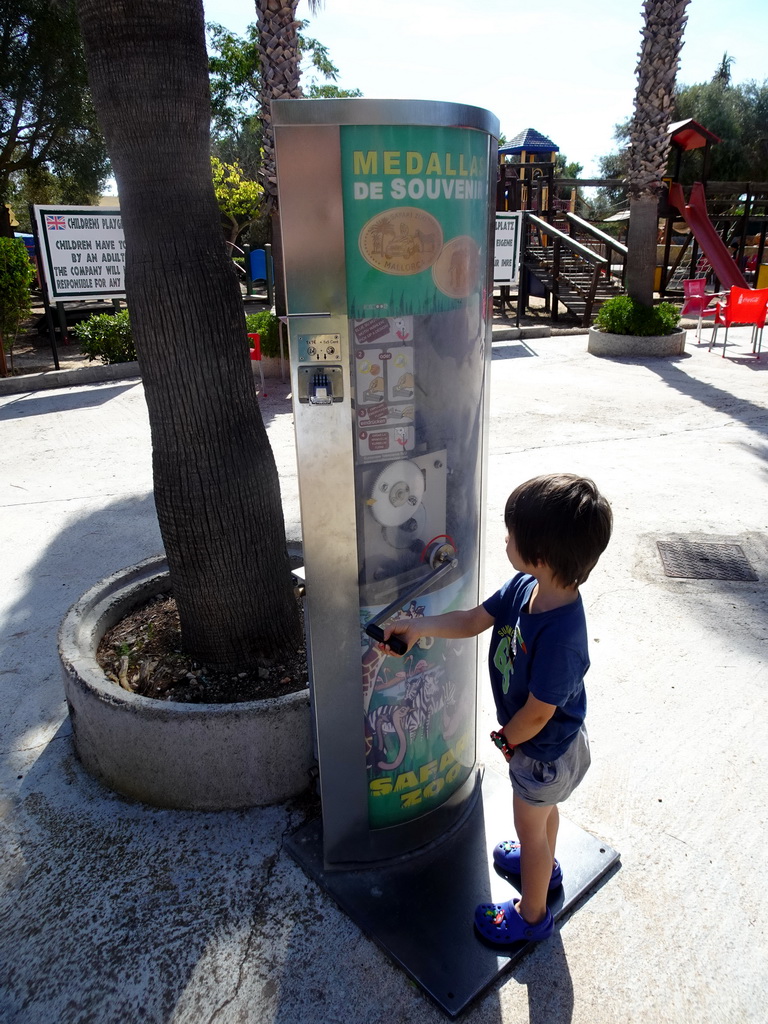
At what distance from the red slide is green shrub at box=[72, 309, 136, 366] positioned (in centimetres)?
A: 1129

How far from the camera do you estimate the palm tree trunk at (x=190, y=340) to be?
253 centimetres

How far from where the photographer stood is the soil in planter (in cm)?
297

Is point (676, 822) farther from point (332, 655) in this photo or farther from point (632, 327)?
point (632, 327)

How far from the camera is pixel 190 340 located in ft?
8.95

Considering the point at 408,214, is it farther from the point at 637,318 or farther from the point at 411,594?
the point at 637,318

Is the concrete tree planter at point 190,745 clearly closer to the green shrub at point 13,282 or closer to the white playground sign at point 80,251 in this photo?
the white playground sign at point 80,251

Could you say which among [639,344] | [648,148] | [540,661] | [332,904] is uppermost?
[648,148]

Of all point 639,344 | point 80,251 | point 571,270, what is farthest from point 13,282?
point 571,270

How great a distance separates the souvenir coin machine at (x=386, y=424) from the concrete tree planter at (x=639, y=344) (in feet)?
32.0

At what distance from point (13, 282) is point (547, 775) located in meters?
11.0

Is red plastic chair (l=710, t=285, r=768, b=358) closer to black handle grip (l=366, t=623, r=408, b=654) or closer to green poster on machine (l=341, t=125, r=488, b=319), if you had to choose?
green poster on machine (l=341, t=125, r=488, b=319)

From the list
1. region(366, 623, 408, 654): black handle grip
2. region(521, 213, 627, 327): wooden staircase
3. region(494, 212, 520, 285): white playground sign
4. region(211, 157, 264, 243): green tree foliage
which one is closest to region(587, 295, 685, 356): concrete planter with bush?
region(494, 212, 520, 285): white playground sign

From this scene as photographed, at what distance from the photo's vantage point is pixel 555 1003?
2020 millimetres

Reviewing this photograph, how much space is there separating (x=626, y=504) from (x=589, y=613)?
170 cm
